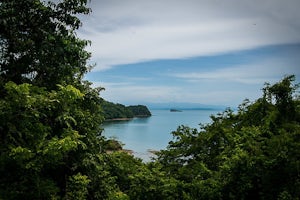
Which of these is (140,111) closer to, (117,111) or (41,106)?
(117,111)

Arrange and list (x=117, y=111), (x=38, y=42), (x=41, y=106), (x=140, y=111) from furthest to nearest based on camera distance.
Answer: (x=140, y=111) < (x=117, y=111) < (x=38, y=42) < (x=41, y=106)

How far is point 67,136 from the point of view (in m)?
6.93

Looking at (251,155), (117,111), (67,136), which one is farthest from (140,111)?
(67,136)

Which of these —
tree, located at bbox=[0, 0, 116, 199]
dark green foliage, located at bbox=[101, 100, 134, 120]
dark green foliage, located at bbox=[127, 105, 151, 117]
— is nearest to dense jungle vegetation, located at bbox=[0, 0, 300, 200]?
tree, located at bbox=[0, 0, 116, 199]

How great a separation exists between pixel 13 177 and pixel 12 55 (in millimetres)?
3067

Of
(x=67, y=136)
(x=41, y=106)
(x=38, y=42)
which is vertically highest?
(x=38, y=42)

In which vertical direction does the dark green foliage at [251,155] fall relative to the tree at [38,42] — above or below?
below

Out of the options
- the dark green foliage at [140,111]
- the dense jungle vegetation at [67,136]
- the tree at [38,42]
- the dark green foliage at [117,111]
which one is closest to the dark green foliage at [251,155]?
the dense jungle vegetation at [67,136]

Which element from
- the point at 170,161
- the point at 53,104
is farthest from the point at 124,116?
the point at 53,104

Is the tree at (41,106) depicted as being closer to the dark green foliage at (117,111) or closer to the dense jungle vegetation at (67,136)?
the dense jungle vegetation at (67,136)

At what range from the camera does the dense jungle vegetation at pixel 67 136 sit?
22.1 ft

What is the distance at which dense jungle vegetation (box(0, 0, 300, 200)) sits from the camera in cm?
674

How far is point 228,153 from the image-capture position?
34.6 ft

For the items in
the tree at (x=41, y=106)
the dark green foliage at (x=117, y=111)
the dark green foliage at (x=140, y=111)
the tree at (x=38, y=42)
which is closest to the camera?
the tree at (x=41, y=106)
